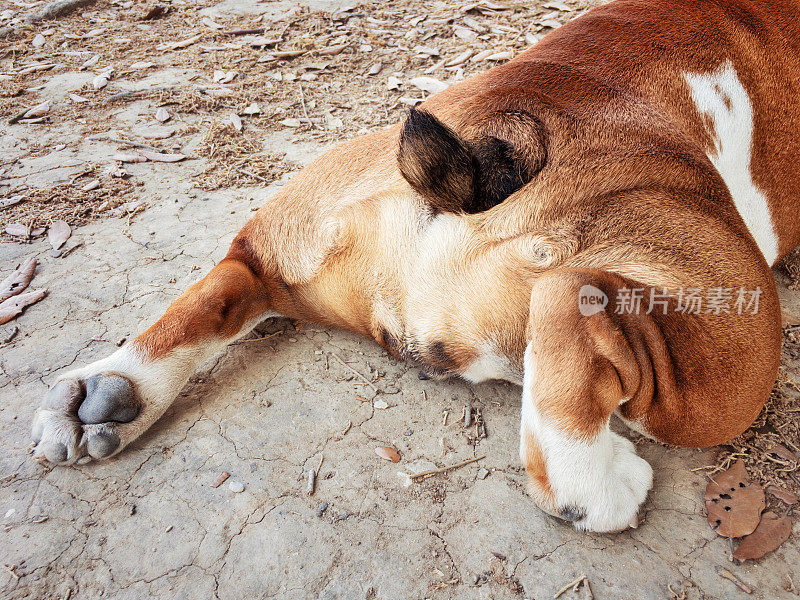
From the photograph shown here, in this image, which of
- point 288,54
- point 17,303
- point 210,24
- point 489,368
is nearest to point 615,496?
point 489,368

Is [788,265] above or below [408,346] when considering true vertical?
below

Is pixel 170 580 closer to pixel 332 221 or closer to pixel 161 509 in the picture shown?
pixel 161 509

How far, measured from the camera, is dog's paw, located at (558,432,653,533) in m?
1.56

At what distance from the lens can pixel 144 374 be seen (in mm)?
1986

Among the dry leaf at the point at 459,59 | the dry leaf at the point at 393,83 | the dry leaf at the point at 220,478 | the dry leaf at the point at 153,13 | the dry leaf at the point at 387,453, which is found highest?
the dry leaf at the point at 153,13

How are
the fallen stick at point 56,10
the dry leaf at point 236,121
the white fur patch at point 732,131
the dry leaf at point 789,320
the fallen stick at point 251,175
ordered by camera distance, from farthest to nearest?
1. the fallen stick at point 56,10
2. the dry leaf at point 236,121
3. the fallen stick at point 251,175
4. the dry leaf at point 789,320
5. the white fur patch at point 732,131

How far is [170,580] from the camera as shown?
1.58m

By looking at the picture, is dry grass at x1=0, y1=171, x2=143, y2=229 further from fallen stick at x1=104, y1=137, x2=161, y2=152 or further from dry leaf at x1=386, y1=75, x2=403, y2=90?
dry leaf at x1=386, y1=75, x2=403, y2=90

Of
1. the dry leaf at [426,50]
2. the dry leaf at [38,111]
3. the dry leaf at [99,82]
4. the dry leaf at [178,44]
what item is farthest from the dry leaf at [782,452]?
the dry leaf at [178,44]

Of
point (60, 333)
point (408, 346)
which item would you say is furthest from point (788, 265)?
point (60, 333)

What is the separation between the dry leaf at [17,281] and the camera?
2.63 m

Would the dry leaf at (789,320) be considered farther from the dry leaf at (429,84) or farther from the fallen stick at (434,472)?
the dry leaf at (429,84)

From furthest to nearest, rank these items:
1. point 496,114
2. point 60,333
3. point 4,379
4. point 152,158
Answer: point 152,158
point 60,333
point 4,379
point 496,114

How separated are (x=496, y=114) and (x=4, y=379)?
1.99m
